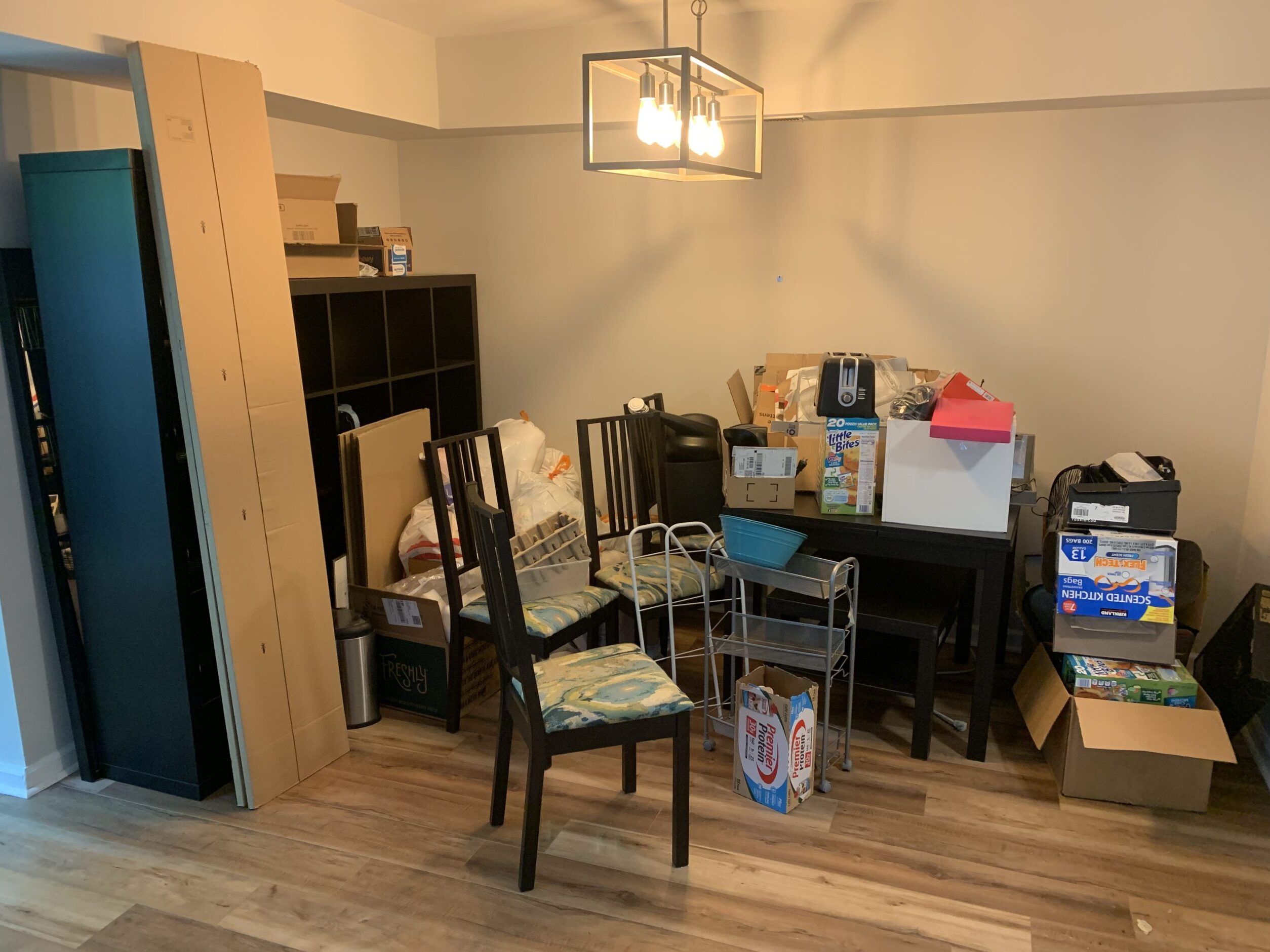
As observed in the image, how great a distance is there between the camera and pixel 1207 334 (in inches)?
134

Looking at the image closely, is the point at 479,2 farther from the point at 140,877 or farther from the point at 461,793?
the point at 140,877

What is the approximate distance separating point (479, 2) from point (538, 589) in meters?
2.07

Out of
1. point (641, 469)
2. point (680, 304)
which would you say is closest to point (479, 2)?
point (680, 304)

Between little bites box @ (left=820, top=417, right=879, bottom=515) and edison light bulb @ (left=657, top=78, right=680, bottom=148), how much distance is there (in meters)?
0.99

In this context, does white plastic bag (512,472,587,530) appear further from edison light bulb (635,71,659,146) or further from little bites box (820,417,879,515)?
edison light bulb (635,71,659,146)

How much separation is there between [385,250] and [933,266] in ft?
7.09

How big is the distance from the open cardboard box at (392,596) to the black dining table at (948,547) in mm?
1077

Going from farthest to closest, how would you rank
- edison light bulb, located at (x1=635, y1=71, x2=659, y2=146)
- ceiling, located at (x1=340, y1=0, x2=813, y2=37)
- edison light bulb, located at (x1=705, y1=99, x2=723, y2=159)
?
ceiling, located at (x1=340, y1=0, x2=813, y2=37) < edison light bulb, located at (x1=705, y1=99, x2=723, y2=159) < edison light bulb, located at (x1=635, y1=71, x2=659, y2=146)

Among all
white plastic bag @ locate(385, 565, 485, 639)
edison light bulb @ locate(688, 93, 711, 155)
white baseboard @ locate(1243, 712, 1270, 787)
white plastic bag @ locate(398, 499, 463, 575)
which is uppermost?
edison light bulb @ locate(688, 93, 711, 155)

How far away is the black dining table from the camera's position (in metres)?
2.76

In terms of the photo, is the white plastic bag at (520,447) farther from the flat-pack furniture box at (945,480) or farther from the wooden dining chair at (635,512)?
the flat-pack furniture box at (945,480)

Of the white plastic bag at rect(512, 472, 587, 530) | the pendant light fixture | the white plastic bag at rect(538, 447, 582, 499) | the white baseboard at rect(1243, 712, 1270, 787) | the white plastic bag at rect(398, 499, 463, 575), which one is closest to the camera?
the pendant light fixture

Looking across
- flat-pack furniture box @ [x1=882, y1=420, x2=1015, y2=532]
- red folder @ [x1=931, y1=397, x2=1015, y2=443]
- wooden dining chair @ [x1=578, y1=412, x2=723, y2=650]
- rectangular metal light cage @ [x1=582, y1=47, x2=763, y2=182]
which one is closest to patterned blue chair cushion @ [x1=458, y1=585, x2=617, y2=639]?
wooden dining chair @ [x1=578, y1=412, x2=723, y2=650]

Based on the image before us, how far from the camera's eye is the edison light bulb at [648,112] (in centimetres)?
237
